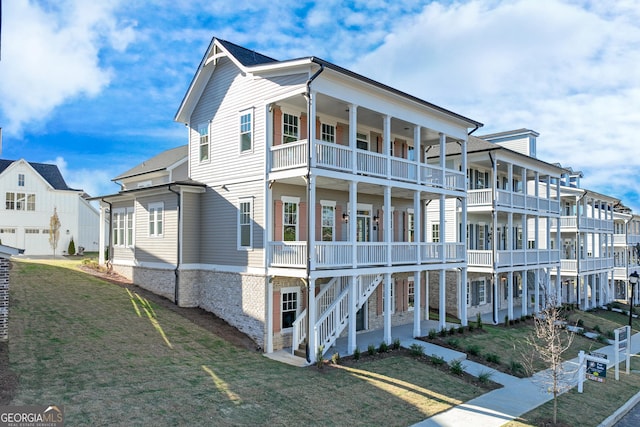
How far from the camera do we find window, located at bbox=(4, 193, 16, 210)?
37500 millimetres

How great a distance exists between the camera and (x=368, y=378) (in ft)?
49.0

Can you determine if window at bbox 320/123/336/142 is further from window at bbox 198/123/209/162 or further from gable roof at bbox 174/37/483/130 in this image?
window at bbox 198/123/209/162

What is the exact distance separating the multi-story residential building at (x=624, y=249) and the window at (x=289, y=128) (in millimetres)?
46243

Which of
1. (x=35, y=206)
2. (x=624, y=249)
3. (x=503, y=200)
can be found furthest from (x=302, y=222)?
(x=624, y=249)

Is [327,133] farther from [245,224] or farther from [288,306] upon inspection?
[288,306]

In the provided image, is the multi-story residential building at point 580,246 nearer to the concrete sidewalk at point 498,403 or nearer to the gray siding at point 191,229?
the concrete sidewalk at point 498,403

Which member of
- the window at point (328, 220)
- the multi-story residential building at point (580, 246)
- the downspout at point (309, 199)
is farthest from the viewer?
the multi-story residential building at point (580, 246)

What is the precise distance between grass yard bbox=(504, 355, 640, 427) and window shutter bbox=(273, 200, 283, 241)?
32.6 ft

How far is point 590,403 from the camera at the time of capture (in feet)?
51.6

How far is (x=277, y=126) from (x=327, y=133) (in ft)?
9.43

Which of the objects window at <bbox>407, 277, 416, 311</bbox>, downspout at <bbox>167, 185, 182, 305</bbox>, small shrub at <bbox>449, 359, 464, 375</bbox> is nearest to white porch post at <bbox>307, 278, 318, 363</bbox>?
small shrub at <bbox>449, 359, 464, 375</bbox>

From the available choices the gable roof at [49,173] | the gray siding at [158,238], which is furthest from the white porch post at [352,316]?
the gable roof at [49,173]

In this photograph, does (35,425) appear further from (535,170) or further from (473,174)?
(535,170)

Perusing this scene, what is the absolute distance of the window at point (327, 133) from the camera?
2045 cm
